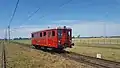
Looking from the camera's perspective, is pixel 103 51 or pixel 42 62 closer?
pixel 42 62

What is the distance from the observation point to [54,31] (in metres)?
28.2

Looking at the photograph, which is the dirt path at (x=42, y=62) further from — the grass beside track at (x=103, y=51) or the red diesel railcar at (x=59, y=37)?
the grass beside track at (x=103, y=51)

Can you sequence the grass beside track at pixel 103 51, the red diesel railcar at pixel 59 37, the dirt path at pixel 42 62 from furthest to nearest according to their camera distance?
the red diesel railcar at pixel 59 37 → the grass beside track at pixel 103 51 → the dirt path at pixel 42 62

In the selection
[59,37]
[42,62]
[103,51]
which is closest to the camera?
[42,62]

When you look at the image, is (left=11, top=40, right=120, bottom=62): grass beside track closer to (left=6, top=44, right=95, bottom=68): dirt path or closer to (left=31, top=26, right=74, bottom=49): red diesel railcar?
(left=31, top=26, right=74, bottom=49): red diesel railcar

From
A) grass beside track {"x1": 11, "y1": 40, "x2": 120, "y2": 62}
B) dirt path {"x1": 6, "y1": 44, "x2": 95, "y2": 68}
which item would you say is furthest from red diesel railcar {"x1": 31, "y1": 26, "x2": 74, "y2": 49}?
dirt path {"x1": 6, "y1": 44, "x2": 95, "y2": 68}

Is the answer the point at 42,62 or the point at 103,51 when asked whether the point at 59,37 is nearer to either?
the point at 103,51

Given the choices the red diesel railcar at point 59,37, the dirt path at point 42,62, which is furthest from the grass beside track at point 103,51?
the dirt path at point 42,62

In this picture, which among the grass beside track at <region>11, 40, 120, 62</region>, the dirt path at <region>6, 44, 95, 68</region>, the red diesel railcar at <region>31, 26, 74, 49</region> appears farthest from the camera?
the red diesel railcar at <region>31, 26, 74, 49</region>

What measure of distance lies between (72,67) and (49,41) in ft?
47.0

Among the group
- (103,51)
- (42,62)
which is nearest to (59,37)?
(103,51)

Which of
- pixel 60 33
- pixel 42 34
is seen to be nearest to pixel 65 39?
pixel 60 33

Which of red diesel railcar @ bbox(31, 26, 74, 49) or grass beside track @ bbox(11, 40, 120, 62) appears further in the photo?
red diesel railcar @ bbox(31, 26, 74, 49)

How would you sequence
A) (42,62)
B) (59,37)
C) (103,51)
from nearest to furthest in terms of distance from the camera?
(42,62) < (59,37) < (103,51)
